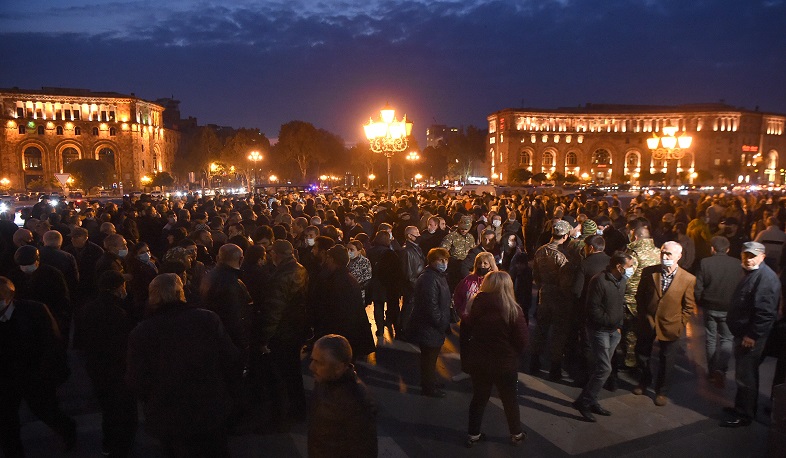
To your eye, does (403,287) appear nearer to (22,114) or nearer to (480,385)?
(480,385)

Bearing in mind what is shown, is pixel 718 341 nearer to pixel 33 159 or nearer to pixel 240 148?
pixel 240 148

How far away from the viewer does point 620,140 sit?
90688 mm

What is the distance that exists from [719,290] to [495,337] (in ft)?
10.5

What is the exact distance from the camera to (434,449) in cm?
472

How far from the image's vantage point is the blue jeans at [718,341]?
235 inches

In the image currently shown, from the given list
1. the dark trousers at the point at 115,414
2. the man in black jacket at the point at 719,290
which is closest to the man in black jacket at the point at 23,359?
the dark trousers at the point at 115,414

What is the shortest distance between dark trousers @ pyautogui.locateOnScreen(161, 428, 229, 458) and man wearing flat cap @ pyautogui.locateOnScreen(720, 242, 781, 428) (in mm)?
4584

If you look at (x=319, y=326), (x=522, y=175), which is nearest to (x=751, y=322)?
(x=319, y=326)

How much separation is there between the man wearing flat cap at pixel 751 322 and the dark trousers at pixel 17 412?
19.7ft

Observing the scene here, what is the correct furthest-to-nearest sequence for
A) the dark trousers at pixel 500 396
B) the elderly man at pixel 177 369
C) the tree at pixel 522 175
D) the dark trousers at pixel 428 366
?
1. the tree at pixel 522 175
2. the dark trousers at pixel 428 366
3. the dark trousers at pixel 500 396
4. the elderly man at pixel 177 369

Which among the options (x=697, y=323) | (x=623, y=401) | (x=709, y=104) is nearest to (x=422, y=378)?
(x=623, y=401)

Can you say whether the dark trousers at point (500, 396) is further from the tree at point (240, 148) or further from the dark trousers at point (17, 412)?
the tree at point (240, 148)

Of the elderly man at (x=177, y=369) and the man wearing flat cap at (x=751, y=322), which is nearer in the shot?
the elderly man at (x=177, y=369)

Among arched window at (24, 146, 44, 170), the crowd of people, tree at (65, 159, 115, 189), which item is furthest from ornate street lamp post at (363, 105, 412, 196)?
arched window at (24, 146, 44, 170)
